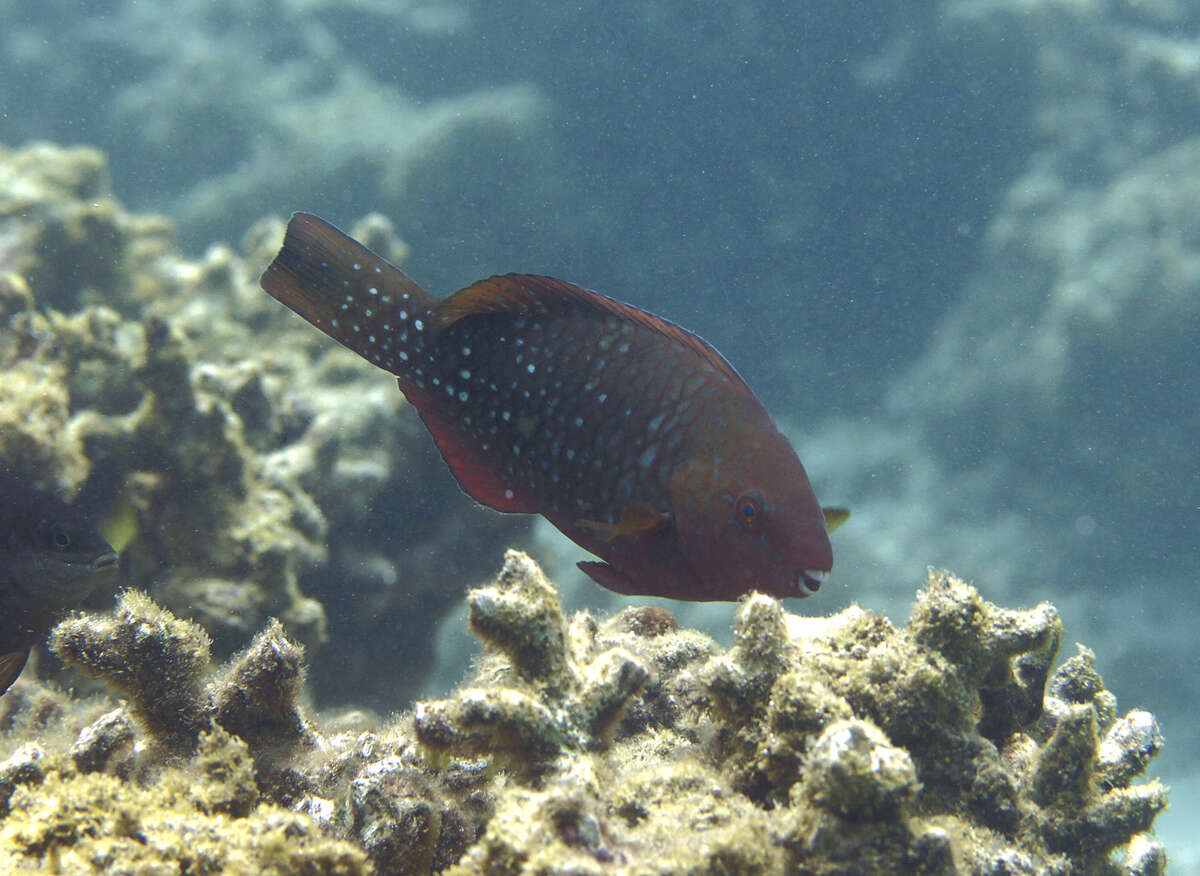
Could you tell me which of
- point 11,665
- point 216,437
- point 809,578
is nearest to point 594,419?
point 809,578

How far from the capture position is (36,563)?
110 inches

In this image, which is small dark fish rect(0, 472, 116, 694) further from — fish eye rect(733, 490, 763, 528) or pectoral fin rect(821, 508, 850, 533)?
pectoral fin rect(821, 508, 850, 533)

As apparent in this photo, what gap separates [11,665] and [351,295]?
6.58 feet

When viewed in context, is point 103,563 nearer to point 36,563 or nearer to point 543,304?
point 36,563

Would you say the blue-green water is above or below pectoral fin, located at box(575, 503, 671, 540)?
above

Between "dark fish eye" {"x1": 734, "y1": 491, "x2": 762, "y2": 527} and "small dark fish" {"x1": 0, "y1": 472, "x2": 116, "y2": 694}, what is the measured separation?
8.64 ft

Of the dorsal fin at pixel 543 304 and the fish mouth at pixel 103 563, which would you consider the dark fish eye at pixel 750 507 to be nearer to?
the dorsal fin at pixel 543 304

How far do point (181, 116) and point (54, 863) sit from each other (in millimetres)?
12614

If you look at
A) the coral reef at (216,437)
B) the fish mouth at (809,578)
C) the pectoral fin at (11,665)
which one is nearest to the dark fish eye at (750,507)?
the fish mouth at (809,578)

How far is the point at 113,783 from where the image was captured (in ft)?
5.82

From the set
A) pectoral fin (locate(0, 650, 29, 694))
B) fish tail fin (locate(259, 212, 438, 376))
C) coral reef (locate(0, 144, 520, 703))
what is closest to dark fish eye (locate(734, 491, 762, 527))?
fish tail fin (locate(259, 212, 438, 376))

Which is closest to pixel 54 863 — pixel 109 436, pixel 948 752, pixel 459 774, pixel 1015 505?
pixel 459 774

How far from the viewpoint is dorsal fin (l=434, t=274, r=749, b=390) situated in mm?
2365

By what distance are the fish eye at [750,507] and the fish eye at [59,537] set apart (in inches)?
107
